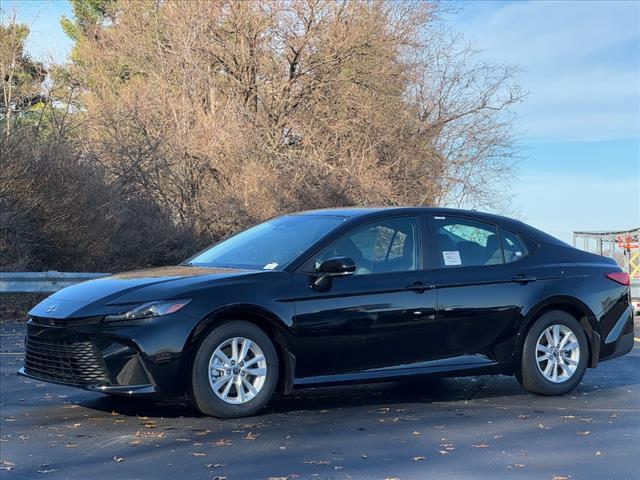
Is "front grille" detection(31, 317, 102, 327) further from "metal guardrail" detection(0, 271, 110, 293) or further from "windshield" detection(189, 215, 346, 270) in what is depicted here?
"metal guardrail" detection(0, 271, 110, 293)

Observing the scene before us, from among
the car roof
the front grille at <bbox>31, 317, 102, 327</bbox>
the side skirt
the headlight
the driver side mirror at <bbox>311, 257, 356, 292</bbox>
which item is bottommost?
the side skirt

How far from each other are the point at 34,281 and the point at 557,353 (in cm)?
844

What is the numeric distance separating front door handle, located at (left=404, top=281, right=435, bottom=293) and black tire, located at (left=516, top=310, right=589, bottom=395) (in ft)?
3.49

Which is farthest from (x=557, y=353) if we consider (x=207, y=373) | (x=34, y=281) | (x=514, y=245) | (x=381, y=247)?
(x=34, y=281)

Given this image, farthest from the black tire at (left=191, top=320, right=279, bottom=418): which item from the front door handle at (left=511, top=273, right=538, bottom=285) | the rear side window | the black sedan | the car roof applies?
the rear side window

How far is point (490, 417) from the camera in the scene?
707 centimetres

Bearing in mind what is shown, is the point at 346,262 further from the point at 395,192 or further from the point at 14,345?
the point at 395,192

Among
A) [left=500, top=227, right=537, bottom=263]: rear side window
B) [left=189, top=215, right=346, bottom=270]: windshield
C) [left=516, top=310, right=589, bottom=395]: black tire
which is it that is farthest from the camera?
[left=500, top=227, right=537, bottom=263]: rear side window

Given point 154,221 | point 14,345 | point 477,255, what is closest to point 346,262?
point 477,255

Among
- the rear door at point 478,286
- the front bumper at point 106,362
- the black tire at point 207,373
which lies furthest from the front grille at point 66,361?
the rear door at point 478,286

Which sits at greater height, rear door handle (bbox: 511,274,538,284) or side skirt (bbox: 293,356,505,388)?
rear door handle (bbox: 511,274,538,284)

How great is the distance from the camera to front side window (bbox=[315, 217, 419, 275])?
743cm

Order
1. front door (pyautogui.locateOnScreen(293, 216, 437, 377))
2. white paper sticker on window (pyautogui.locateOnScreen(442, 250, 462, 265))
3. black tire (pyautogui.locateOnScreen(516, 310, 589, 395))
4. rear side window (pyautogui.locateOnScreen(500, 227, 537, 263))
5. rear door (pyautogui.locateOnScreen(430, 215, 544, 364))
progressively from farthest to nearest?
1. rear side window (pyautogui.locateOnScreen(500, 227, 537, 263))
2. black tire (pyautogui.locateOnScreen(516, 310, 589, 395))
3. white paper sticker on window (pyautogui.locateOnScreen(442, 250, 462, 265))
4. rear door (pyautogui.locateOnScreen(430, 215, 544, 364))
5. front door (pyautogui.locateOnScreen(293, 216, 437, 377))

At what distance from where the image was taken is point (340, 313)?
281 inches
